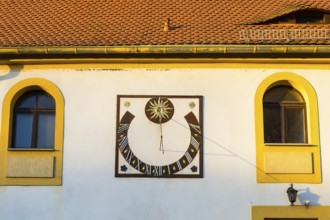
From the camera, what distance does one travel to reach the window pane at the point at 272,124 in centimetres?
1067

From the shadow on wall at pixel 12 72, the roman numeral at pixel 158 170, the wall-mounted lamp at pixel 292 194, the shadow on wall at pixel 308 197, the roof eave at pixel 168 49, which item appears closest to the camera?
the wall-mounted lamp at pixel 292 194

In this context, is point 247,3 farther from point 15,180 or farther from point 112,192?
point 15,180

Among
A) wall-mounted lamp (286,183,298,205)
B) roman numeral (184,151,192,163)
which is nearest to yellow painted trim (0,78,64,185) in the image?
roman numeral (184,151,192,163)

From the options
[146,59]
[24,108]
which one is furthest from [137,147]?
[24,108]

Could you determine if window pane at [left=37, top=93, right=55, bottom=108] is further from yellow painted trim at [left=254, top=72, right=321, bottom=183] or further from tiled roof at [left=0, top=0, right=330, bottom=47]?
yellow painted trim at [left=254, top=72, right=321, bottom=183]

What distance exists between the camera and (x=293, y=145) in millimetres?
10383

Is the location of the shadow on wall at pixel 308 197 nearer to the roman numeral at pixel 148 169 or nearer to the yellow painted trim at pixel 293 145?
the yellow painted trim at pixel 293 145

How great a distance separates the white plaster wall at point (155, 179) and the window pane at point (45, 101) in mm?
381

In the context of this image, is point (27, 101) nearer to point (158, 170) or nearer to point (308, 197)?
point (158, 170)

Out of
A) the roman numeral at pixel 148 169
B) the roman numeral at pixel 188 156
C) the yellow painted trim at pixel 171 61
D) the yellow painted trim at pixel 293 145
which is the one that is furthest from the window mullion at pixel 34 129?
the yellow painted trim at pixel 293 145

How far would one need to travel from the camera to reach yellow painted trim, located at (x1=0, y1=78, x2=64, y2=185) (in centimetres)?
1037

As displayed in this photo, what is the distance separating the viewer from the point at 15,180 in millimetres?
10375

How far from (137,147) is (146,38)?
7.30ft

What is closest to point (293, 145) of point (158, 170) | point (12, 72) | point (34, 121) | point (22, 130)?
point (158, 170)
